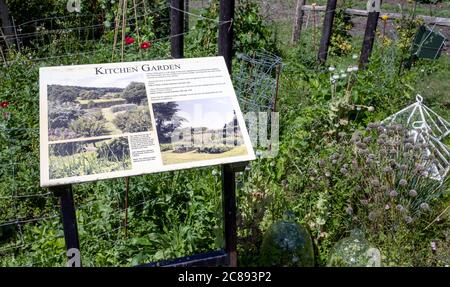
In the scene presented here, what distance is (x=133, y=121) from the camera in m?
2.63

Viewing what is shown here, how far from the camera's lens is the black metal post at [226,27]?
4.16 meters

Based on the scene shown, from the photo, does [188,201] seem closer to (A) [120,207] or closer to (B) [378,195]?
(A) [120,207]

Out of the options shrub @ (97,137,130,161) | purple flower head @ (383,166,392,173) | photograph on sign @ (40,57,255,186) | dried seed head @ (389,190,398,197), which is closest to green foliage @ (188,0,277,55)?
purple flower head @ (383,166,392,173)

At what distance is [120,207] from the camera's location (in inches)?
149

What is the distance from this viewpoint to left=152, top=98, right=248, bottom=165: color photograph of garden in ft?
8.59

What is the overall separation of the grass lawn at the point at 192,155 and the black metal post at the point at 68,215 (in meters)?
0.53

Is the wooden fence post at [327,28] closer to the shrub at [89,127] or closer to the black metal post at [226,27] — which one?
the black metal post at [226,27]

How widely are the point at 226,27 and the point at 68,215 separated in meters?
2.37

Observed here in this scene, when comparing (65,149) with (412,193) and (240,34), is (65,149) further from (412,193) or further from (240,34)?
→ (240,34)

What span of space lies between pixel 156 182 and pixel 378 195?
5.83 feet

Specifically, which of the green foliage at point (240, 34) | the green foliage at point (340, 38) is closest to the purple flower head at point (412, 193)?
the green foliage at point (240, 34)

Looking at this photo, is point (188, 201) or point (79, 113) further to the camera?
point (188, 201)

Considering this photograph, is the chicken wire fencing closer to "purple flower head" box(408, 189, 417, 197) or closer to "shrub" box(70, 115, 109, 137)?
"purple flower head" box(408, 189, 417, 197)
